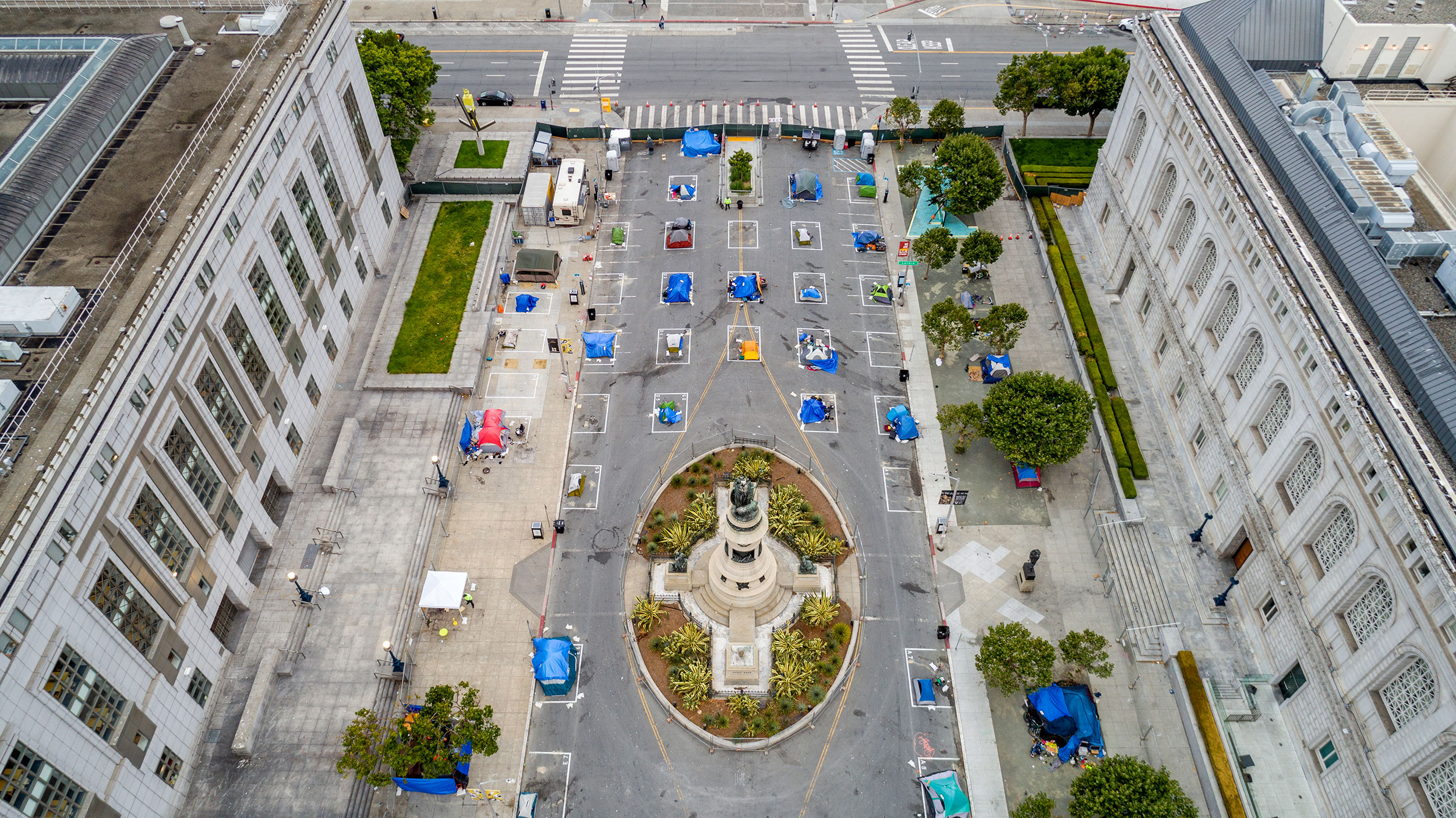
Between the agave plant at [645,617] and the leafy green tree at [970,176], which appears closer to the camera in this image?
the agave plant at [645,617]

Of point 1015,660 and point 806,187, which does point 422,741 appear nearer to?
point 1015,660

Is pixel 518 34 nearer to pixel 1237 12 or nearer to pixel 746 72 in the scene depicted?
pixel 746 72

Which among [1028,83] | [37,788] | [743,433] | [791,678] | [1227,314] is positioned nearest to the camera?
[37,788]

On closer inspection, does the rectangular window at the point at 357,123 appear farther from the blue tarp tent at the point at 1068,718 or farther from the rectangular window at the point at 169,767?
the blue tarp tent at the point at 1068,718

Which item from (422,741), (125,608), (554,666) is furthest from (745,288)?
(125,608)

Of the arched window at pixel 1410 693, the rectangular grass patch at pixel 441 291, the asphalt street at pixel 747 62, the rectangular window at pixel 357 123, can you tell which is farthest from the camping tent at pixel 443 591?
the asphalt street at pixel 747 62

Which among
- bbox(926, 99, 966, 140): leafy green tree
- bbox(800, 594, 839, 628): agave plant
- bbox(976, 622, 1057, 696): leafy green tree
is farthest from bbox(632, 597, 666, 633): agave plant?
bbox(926, 99, 966, 140): leafy green tree
